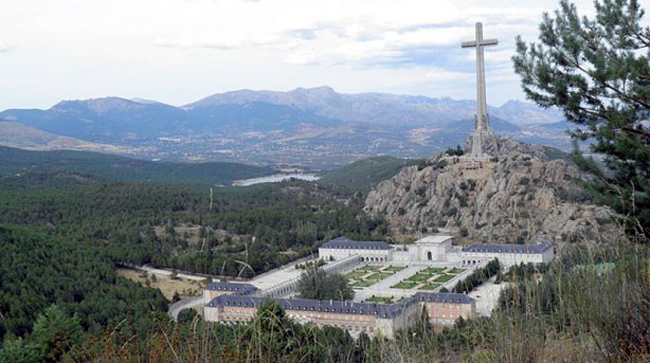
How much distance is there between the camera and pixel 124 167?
9806 centimetres

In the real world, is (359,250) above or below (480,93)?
below

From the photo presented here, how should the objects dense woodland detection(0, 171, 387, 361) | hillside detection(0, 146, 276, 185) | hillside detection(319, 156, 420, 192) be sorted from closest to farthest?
dense woodland detection(0, 171, 387, 361)
hillside detection(319, 156, 420, 192)
hillside detection(0, 146, 276, 185)

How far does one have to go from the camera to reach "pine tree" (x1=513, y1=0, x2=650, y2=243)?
969 centimetres

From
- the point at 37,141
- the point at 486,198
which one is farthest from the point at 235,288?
the point at 37,141

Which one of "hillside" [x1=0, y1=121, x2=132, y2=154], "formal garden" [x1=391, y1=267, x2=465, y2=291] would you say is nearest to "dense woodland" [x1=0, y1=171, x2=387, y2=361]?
"formal garden" [x1=391, y1=267, x2=465, y2=291]

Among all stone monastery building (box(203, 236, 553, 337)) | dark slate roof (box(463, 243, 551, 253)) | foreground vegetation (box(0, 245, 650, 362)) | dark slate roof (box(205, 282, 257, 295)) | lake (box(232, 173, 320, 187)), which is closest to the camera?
foreground vegetation (box(0, 245, 650, 362))

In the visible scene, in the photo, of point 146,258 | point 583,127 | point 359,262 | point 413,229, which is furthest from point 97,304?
point 413,229

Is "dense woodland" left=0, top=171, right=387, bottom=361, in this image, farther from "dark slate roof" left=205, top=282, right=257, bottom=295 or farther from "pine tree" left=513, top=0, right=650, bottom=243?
"pine tree" left=513, top=0, right=650, bottom=243

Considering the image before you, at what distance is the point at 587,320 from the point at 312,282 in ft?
74.2

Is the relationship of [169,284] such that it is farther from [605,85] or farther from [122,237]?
[605,85]

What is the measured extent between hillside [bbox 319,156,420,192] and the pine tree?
5839 cm

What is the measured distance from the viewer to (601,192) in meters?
10.9

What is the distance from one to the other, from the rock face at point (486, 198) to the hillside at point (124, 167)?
1781 inches

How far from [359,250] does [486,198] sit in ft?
25.3
